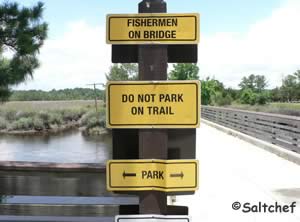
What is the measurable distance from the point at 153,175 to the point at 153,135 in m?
0.24

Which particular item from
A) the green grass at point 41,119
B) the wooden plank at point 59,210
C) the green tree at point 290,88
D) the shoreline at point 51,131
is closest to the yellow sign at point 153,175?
the wooden plank at point 59,210

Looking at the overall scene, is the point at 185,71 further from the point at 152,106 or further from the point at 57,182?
the point at 152,106

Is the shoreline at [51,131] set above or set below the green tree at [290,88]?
below

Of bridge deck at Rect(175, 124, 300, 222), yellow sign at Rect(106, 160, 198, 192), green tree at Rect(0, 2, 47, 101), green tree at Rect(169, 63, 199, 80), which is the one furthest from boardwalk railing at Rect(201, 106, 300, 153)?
green tree at Rect(169, 63, 199, 80)

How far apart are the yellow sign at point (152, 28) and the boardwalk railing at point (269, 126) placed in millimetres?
9919

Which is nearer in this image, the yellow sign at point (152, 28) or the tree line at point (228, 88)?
the yellow sign at point (152, 28)

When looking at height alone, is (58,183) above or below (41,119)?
above

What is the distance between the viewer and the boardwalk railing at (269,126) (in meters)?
12.6

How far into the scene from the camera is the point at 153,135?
2.86m

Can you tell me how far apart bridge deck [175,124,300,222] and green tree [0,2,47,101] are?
3.15m

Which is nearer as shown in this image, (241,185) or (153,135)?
(153,135)

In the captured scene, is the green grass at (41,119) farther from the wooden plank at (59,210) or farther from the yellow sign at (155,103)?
the yellow sign at (155,103)

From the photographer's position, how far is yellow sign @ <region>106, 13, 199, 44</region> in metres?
2.88

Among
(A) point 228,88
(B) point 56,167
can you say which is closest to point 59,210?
(B) point 56,167
